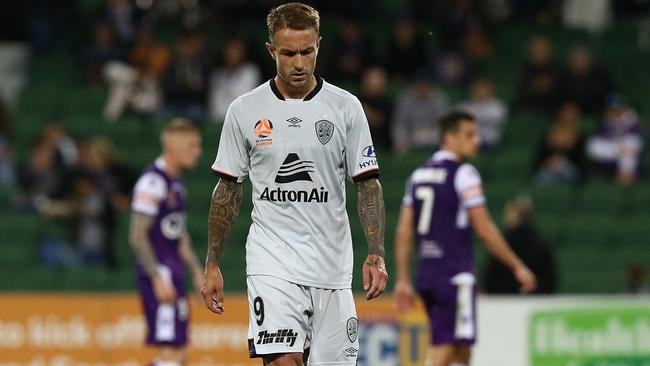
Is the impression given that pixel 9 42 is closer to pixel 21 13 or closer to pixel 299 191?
pixel 21 13

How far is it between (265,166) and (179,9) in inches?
494

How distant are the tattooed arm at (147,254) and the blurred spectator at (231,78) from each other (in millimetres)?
5860

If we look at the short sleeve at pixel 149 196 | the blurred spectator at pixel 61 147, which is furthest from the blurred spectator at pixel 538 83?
the short sleeve at pixel 149 196

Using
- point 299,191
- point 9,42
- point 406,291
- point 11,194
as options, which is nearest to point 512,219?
point 406,291

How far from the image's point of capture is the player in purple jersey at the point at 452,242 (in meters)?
9.17

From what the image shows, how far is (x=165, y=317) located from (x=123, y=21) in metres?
7.83

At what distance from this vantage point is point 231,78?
15.1 metres

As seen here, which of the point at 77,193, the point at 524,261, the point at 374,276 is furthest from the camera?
the point at 77,193

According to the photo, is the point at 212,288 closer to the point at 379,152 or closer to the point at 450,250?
the point at 450,250

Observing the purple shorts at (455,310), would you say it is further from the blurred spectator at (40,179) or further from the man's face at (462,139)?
the blurred spectator at (40,179)

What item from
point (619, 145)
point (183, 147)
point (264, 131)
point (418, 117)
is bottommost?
point (264, 131)

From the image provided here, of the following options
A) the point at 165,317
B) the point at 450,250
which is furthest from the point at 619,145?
the point at 165,317

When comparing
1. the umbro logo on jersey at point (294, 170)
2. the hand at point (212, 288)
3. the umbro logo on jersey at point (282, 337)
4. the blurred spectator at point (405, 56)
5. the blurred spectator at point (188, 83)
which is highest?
the blurred spectator at point (405, 56)

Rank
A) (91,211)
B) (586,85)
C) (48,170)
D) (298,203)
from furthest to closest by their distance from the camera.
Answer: (586,85) < (48,170) < (91,211) < (298,203)
